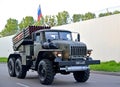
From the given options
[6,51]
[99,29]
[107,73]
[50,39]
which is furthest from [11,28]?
[50,39]

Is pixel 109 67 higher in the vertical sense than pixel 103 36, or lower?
lower

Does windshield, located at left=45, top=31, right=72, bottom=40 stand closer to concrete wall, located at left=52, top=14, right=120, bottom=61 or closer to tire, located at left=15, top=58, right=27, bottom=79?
tire, located at left=15, top=58, right=27, bottom=79

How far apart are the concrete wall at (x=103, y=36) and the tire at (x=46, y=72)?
13614 mm

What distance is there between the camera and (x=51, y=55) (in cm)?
1816

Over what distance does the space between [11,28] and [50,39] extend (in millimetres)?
60432

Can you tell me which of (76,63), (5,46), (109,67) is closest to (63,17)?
(5,46)

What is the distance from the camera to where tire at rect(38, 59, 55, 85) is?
1769 centimetres

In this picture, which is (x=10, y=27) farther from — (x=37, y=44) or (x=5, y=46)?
(x=37, y=44)

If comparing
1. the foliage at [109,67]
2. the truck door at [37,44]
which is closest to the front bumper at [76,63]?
the truck door at [37,44]

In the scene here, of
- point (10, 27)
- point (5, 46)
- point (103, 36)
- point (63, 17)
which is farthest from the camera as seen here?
point (10, 27)

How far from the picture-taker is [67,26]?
39.9 metres

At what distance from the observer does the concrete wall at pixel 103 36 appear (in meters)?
31.3

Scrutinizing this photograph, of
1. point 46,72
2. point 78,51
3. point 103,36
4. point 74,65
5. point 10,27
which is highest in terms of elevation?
point 10,27

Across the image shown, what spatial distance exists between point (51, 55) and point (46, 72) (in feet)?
2.92
